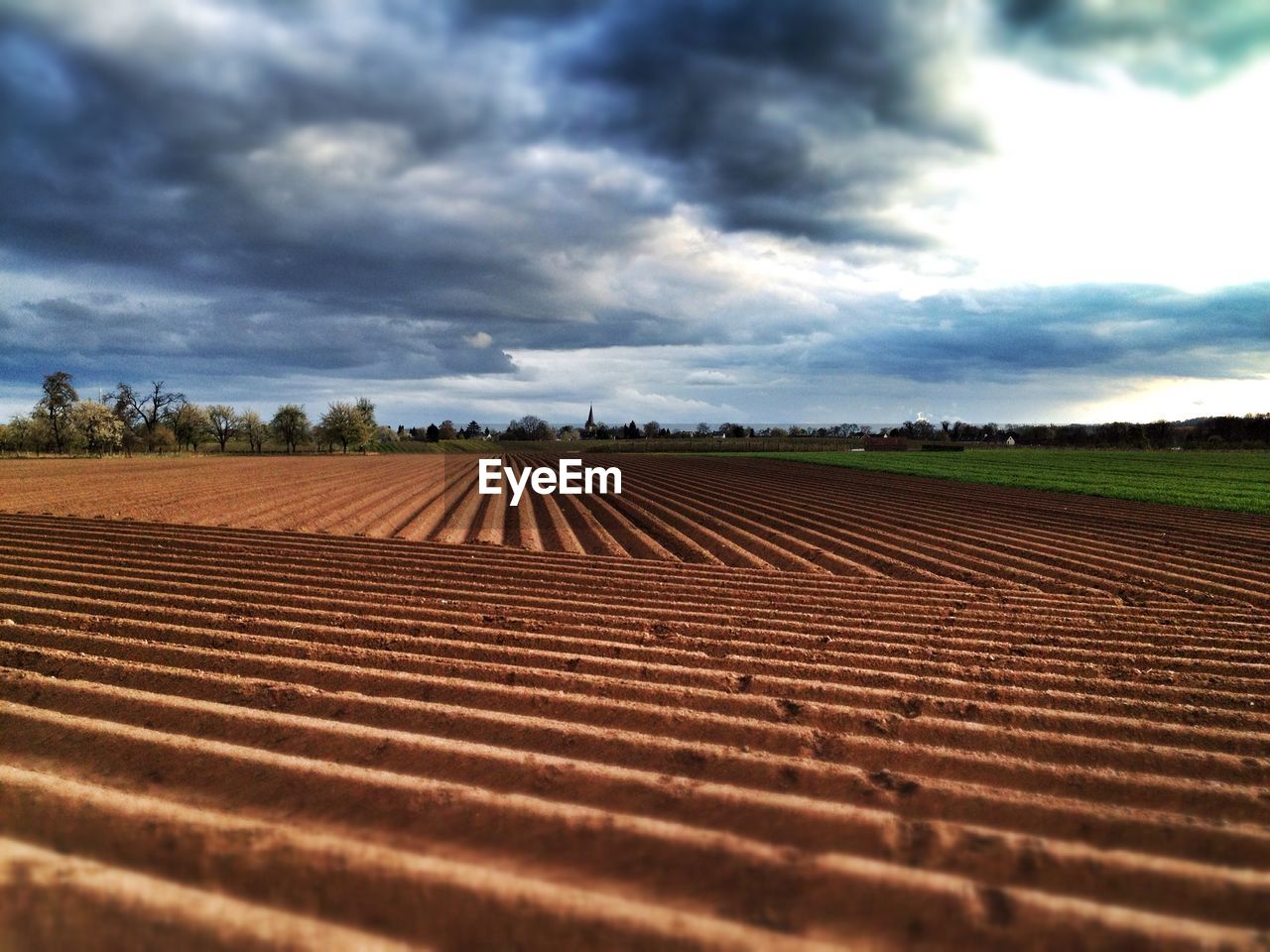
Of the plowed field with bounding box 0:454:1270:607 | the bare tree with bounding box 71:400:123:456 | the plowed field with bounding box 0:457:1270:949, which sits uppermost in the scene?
the bare tree with bounding box 71:400:123:456

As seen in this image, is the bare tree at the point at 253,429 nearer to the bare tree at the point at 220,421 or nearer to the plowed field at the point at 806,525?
the bare tree at the point at 220,421

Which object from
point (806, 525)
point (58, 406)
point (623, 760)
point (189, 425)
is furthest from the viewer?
point (189, 425)

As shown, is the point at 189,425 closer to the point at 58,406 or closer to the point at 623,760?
the point at 58,406

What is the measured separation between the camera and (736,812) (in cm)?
336

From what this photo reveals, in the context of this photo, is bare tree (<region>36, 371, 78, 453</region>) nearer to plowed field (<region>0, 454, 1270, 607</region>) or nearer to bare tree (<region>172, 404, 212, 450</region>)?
bare tree (<region>172, 404, 212, 450</region>)

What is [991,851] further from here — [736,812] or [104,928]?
[104,928]

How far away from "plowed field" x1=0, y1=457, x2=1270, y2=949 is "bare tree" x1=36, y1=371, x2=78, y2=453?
69.0 metres

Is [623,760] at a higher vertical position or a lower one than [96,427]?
lower

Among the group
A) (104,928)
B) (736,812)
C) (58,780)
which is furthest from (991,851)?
(58,780)

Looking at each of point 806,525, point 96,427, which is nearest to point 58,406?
point 96,427

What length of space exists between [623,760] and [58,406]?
79.9 meters

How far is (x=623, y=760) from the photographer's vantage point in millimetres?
3979

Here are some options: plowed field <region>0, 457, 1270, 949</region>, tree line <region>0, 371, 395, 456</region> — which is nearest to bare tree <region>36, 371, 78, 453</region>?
tree line <region>0, 371, 395, 456</region>

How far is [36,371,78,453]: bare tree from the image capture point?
62528 millimetres
